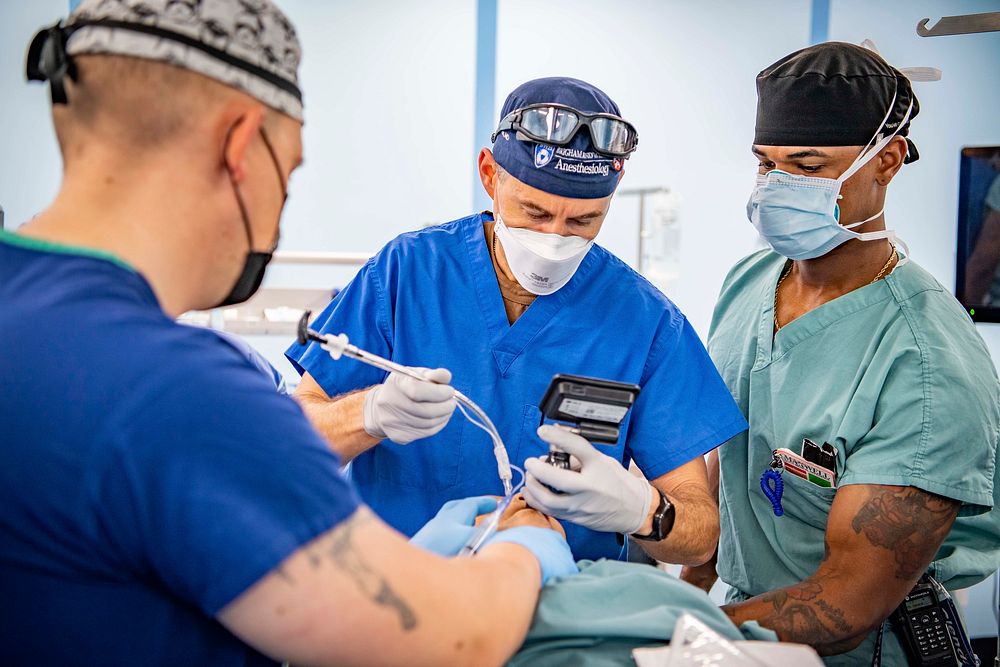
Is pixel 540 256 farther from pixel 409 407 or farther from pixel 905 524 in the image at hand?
pixel 905 524

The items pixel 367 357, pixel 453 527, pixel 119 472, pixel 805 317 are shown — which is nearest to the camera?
pixel 119 472

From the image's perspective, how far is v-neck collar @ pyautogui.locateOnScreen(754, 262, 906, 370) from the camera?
1.67 m

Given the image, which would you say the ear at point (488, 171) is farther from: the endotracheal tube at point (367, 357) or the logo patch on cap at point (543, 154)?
the endotracheal tube at point (367, 357)

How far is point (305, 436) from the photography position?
29.2 inches

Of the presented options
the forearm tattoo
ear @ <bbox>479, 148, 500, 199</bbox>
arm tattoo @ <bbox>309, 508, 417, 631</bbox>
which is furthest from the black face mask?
the forearm tattoo

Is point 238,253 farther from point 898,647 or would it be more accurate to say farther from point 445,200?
point 445,200

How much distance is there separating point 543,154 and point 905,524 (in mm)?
895

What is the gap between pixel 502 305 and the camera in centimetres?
163

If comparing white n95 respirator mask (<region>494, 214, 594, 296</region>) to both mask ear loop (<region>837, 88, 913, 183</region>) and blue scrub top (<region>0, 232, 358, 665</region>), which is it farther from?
blue scrub top (<region>0, 232, 358, 665</region>)

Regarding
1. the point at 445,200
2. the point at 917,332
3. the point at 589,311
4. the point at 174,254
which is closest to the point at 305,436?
the point at 174,254

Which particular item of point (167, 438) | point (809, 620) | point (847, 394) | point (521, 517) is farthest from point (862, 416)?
point (167, 438)

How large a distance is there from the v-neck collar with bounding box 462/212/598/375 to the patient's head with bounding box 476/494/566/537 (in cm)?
33

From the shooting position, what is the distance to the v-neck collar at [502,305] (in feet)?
5.24

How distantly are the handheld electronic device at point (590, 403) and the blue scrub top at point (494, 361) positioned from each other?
29 centimetres
